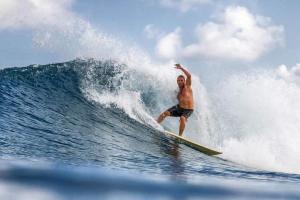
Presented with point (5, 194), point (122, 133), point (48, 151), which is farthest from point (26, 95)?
point (5, 194)

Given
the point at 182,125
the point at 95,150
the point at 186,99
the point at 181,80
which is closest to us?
the point at 95,150

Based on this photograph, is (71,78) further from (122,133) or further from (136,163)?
(136,163)

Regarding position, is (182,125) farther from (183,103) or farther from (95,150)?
(95,150)

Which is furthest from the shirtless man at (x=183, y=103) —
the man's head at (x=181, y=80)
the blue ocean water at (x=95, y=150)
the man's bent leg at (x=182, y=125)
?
the blue ocean water at (x=95, y=150)

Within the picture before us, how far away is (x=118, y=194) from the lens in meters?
3.60

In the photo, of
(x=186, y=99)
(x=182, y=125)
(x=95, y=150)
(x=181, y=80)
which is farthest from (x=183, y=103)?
(x=95, y=150)

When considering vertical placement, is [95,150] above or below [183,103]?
below

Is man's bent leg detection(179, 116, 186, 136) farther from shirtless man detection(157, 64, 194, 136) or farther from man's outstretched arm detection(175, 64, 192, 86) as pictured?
man's outstretched arm detection(175, 64, 192, 86)

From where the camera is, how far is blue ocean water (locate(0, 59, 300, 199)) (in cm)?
389

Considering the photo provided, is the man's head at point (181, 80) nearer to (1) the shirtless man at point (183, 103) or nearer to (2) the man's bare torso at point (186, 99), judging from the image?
(1) the shirtless man at point (183, 103)

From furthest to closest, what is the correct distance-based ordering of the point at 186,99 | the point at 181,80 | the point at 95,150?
1. the point at 186,99
2. the point at 181,80
3. the point at 95,150

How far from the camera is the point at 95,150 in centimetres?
714

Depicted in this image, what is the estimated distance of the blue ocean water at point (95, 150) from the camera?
12.8 ft

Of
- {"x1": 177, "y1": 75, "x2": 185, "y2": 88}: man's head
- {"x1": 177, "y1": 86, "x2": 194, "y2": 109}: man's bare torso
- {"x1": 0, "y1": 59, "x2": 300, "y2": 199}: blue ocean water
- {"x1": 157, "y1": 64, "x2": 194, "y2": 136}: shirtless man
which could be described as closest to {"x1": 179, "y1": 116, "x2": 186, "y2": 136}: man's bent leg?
{"x1": 157, "y1": 64, "x2": 194, "y2": 136}: shirtless man
